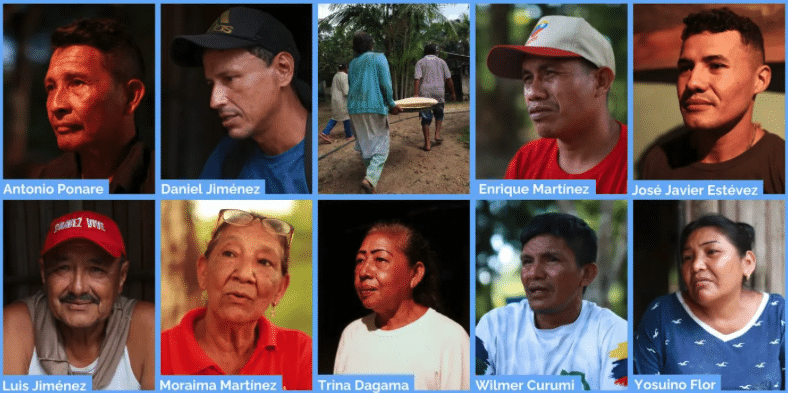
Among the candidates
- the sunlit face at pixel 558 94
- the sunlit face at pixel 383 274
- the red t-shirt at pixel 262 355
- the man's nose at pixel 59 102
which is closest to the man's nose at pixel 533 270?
the sunlit face at pixel 383 274

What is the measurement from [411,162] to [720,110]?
1862 millimetres

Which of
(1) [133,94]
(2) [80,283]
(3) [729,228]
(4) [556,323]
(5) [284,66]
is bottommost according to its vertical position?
(4) [556,323]

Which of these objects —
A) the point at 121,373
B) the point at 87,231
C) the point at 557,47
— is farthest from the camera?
the point at 121,373

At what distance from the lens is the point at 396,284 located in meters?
5.98

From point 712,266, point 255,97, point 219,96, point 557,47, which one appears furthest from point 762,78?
point 219,96

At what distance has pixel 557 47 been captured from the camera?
5863mm

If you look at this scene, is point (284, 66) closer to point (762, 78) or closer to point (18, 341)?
point (18, 341)

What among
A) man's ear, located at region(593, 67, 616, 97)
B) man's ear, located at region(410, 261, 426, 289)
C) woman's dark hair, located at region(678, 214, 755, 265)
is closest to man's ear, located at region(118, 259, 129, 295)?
man's ear, located at region(410, 261, 426, 289)

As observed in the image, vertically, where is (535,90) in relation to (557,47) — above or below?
below

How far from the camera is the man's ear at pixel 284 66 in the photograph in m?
6.04

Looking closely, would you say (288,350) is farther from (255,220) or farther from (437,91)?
(437,91)

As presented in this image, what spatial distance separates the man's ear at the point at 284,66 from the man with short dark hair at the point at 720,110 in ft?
7.20

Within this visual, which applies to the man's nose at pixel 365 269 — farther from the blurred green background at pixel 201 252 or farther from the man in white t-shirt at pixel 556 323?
the man in white t-shirt at pixel 556 323

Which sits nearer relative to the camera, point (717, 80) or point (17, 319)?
point (717, 80)
